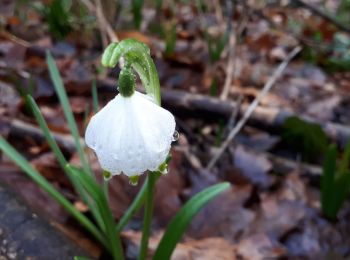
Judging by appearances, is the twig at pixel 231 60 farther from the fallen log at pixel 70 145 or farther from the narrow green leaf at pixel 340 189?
the narrow green leaf at pixel 340 189

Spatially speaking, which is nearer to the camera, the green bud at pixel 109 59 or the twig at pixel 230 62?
the green bud at pixel 109 59

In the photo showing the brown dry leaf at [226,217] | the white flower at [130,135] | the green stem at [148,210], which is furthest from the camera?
the brown dry leaf at [226,217]

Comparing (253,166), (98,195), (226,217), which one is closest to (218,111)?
(253,166)

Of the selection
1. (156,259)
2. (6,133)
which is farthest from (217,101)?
(156,259)

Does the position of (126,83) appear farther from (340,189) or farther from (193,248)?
(340,189)

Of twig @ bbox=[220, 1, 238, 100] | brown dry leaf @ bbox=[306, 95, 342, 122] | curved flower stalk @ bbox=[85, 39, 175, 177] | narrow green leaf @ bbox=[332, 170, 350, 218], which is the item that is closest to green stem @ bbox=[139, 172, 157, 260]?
curved flower stalk @ bbox=[85, 39, 175, 177]

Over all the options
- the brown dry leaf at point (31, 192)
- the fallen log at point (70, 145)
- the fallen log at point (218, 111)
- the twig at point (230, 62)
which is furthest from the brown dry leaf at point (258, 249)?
the twig at point (230, 62)
